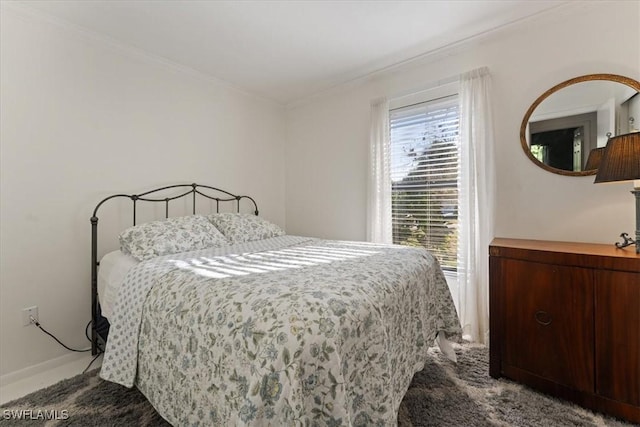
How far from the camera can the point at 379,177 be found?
2879mm

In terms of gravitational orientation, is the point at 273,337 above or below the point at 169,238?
below

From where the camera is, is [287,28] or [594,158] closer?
[594,158]

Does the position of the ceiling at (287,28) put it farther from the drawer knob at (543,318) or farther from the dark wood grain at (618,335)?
the drawer knob at (543,318)

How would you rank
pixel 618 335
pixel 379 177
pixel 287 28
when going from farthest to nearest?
pixel 379 177
pixel 287 28
pixel 618 335

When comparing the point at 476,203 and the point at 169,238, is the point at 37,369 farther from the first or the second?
the point at 476,203

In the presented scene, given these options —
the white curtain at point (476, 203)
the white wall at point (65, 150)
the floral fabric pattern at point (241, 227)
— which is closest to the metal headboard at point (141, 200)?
the white wall at point (65, 150)

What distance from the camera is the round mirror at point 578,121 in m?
1.82

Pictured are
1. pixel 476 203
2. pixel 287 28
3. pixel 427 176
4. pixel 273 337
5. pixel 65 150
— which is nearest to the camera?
pixel 273 337

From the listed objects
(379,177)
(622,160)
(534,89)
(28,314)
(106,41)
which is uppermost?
(106,41)

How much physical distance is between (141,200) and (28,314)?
3.39 feet

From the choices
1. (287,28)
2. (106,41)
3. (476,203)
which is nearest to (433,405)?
(476,203)

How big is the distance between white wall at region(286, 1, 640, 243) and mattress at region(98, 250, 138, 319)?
206 centimetres

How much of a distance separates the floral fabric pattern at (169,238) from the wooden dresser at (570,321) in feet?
6.37

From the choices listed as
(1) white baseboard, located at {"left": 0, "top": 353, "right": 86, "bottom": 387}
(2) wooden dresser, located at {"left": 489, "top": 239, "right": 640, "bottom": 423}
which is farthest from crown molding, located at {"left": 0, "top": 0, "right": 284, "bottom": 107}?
(2) wooden dresser, located at {"left": 489, "top": 239, "right": 640, "bottom": 423}
